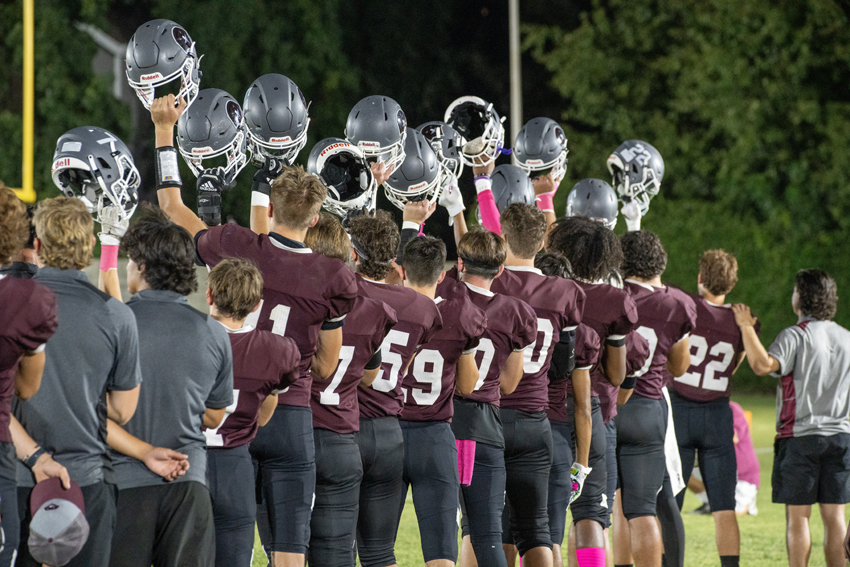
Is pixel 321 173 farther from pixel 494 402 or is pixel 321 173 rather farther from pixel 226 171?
pixel 494 402

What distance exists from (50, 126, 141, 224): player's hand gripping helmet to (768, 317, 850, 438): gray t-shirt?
374 centimetres

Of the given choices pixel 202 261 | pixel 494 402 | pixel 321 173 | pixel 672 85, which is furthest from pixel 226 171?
pixel 672 85

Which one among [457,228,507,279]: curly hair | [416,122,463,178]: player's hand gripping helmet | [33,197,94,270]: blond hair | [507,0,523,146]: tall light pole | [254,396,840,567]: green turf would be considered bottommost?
[254,396,840,567]: green turf

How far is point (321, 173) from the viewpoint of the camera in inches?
201

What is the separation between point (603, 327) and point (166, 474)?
8.56ft

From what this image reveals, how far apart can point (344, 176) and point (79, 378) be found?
2.08m

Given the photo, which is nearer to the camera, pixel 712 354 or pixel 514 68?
pixel 712 354

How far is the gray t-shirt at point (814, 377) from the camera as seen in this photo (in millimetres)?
6035

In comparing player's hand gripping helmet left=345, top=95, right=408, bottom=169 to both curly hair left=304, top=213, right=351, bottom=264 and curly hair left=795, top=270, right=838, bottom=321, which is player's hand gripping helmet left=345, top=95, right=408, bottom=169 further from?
curly hair left=795, top=270, right=838, bottom=321

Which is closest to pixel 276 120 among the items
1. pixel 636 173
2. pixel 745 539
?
pixel 636 173

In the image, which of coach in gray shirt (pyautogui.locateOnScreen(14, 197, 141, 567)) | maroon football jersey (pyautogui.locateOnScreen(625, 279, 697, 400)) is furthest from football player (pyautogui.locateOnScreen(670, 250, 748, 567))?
coach in gray shirt (pyautogui.locateOnScreen(14, 197, 141, 567))

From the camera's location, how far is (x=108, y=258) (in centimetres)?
440

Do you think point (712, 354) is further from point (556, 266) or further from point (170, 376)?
point (170, 376)

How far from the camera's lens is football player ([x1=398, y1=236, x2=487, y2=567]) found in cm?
455
